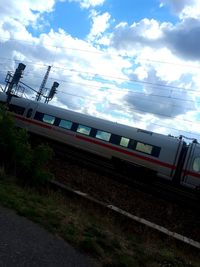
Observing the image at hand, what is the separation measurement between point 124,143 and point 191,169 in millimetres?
4197

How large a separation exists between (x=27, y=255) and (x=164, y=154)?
16.3 meters

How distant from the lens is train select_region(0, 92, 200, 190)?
19.6m

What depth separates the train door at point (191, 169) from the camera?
19.1m

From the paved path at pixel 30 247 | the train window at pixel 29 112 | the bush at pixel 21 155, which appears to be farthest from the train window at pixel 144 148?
the paved path at pixel 30 247

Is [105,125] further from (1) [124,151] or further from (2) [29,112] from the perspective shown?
(2) [29,112]

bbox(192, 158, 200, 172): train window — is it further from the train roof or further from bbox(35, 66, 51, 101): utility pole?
bbox(35, 66, 51, 101): utility pole

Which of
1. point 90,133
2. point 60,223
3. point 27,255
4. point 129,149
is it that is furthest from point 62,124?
point 27,255

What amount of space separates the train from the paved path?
1374 centimetres

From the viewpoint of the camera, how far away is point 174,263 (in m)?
6.05

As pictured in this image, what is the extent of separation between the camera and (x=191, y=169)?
19297mm

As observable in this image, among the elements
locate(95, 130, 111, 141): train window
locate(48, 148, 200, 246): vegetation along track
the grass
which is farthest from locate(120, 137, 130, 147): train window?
the grass

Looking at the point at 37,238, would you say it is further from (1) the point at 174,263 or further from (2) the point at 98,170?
(2) the point at 98,170

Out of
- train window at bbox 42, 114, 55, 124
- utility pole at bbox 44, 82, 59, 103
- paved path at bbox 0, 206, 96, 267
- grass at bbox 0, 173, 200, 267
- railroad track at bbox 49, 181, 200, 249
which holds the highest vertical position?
utility pole at bbox 44, 82, 59, 103

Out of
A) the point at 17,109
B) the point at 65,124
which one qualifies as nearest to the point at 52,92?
the point at 17,109
